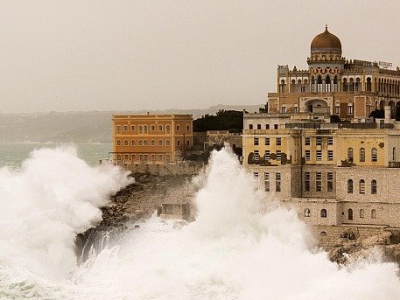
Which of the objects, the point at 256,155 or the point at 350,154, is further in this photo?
the point at 256,155

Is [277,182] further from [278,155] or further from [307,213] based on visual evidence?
[307,213]

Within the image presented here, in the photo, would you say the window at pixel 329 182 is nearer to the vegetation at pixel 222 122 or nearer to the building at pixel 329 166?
the building at pixel 329 166

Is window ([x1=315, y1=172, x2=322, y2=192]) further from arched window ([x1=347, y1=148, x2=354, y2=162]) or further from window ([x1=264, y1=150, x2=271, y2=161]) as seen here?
window ([x1=264, y1=150, x2=271, y2=161])

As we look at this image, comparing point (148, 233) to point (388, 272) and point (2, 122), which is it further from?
point (2, 122)

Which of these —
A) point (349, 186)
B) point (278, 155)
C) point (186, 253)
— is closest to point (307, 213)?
point (349, 186)

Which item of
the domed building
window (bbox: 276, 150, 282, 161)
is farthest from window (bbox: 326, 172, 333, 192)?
the domed building

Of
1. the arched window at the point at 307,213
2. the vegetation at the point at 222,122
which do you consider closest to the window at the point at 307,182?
the arched window at the point at 307,213
